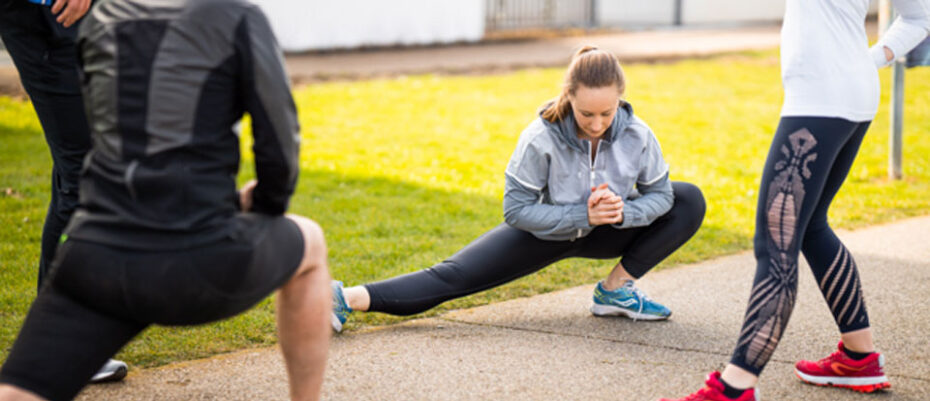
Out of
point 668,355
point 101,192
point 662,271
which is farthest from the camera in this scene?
point 662,271

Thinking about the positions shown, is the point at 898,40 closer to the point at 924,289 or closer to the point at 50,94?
the point at 924,289

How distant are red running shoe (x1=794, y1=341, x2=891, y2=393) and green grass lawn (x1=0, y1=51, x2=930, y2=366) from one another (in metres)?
1.57

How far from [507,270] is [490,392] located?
725 mm

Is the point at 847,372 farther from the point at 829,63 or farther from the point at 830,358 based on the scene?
the point at 829,63

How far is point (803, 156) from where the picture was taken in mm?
2969

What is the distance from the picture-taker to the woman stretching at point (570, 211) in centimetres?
380

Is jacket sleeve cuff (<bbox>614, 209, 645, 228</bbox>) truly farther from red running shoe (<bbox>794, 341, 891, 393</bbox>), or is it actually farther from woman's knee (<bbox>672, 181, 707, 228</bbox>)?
red running shoe (<bbox>794, 341, 891, 393</bbox>)

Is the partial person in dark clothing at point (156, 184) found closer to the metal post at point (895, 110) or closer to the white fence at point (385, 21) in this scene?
the metal post at point (895, 110)

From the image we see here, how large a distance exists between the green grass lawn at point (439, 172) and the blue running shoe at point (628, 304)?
550 mm

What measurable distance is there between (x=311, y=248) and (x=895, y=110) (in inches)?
247

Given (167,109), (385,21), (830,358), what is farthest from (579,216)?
(385,21)

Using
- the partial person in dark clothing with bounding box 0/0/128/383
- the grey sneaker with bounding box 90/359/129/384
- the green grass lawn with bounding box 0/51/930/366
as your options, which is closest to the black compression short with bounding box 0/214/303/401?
the partial person in dark clothing with bounding box 0/0/128/383

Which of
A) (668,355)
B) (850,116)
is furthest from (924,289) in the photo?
(850,116)

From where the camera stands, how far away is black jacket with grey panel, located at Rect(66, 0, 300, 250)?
2154 millimetres
